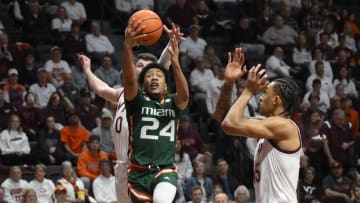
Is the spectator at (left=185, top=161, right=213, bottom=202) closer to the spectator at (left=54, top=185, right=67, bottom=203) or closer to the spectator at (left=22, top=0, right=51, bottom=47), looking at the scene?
the spectator at (left=54, top=185, right=67, bottom=203)

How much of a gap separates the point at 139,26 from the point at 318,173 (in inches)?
352

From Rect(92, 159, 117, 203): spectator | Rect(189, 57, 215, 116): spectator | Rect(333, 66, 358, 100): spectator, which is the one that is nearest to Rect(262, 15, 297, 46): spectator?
Rect(333, 66, 358, 100): spectator

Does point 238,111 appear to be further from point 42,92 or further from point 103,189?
point 42,92

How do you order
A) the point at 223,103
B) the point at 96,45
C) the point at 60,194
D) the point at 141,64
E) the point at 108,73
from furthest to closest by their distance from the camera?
the point at 96,45
the point at 108,73
the point at 60,194
the point at 141,64
the point at 223,103

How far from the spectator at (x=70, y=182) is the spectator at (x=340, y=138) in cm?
511

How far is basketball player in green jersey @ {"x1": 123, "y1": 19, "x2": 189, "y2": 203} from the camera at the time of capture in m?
8.13

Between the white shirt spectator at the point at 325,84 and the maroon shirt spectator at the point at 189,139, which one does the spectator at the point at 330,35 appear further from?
the maroon shirt spectator at the point at 189,139

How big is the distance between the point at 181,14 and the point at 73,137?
4.74m

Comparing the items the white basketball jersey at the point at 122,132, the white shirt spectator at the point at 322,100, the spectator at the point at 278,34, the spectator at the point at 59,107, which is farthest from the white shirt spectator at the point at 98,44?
the white basketball jersey at the point at 122,132

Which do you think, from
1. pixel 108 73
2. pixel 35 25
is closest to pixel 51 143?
pixel 108 73

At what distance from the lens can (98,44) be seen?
58.1 ft

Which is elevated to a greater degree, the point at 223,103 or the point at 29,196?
the point at 223,103

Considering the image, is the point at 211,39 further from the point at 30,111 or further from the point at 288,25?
the point at 30,111

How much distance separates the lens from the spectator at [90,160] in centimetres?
1470
